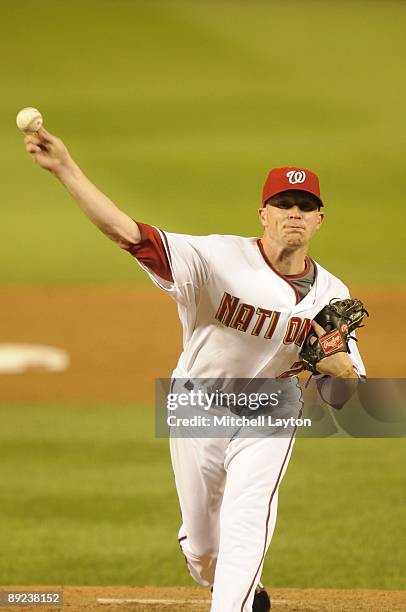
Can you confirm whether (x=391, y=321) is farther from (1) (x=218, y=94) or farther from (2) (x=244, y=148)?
(1) (x=218, y=94)

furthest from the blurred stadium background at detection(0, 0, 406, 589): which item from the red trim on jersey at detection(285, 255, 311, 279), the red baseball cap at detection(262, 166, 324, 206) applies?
the red baseball cap at detection(262, 166, 324, 206)

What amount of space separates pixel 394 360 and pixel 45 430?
3.45 metres

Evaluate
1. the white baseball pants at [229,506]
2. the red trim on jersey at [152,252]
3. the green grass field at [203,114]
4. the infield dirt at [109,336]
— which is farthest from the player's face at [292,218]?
the green grass field at [203,114]

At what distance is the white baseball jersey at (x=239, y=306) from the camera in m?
3.76

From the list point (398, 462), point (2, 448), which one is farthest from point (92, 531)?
point (398, 462)

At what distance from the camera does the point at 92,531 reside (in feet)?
21.3

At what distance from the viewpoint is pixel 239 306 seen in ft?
12.6

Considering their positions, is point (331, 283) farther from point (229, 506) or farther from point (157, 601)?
point (157, 601)

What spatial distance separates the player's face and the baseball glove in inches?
11.1

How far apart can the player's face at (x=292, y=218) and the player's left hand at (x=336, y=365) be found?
360 mm

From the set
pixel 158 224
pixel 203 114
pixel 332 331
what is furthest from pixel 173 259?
pixel 203 114

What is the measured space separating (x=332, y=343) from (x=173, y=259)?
2.21ft

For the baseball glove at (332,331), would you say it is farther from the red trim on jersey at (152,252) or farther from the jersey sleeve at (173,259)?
the red trim on jersey at (152,252)

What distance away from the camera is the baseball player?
12.0 feet
